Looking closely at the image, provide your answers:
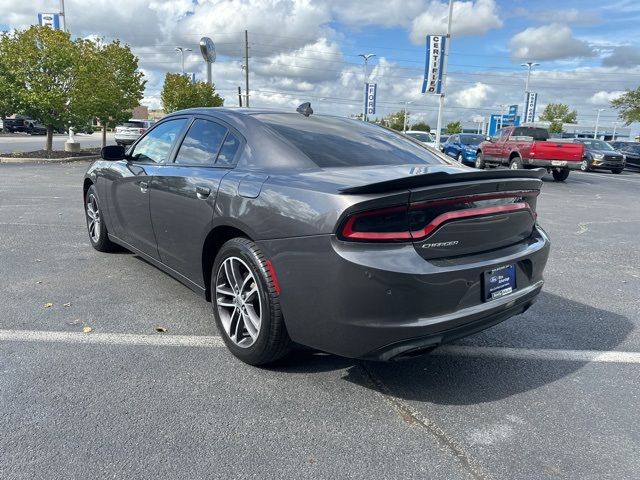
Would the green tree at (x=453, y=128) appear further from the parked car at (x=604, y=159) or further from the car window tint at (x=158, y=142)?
the car window tint at (x=158, y=142)

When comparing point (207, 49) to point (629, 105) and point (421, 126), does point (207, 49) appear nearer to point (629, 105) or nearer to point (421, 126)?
point (629, 105)

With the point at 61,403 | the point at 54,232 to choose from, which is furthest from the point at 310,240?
the point at 54,232

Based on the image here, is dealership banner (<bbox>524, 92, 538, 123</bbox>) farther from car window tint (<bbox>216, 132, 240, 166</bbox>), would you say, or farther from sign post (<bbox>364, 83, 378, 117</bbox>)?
car window tint (<bbox>216, 132, 240, 166</bbox>)

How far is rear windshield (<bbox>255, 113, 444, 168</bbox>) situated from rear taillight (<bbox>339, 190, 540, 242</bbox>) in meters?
0.75

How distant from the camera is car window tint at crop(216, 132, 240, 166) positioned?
11.1 ft

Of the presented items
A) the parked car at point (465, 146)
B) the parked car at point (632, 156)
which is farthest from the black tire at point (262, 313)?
the parked car at point (632, 156)

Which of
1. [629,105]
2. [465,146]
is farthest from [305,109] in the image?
[629,105]

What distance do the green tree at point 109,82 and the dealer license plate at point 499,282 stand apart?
1821cm

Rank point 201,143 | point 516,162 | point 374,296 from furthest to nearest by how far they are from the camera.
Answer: point 516,162 < point 201,143 < point 374,296

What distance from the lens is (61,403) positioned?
104 inches

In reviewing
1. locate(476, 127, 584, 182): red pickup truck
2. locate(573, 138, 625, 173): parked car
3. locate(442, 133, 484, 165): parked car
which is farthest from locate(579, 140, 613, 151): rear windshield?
locate(476, 127, 584, 182): red pickup truck

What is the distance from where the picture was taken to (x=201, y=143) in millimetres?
3752

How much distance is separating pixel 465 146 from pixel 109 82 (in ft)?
51.7

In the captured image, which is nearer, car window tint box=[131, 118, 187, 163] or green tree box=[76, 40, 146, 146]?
car window tint box=[131, 118, 187, 163]
